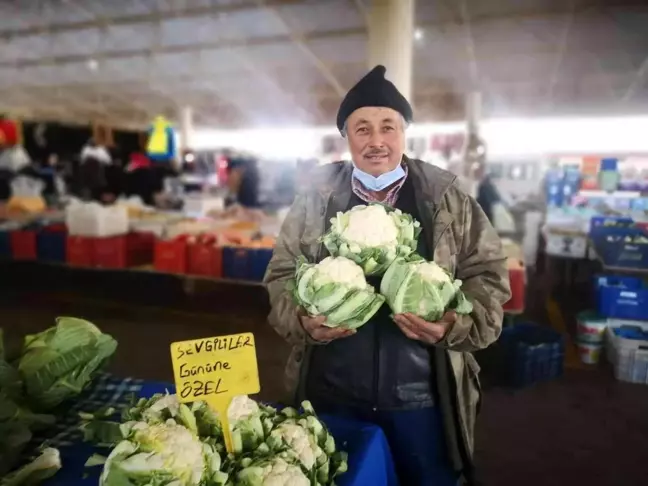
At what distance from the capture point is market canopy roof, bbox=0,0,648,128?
20.7 feet

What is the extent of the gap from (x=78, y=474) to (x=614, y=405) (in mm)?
3925

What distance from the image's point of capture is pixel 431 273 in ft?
4.58

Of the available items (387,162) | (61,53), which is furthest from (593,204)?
(61,53)

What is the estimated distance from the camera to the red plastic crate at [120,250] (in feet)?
20.0

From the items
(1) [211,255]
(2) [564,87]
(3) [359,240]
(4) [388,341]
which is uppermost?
(2) [564,87]

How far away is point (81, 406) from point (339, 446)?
0.95m

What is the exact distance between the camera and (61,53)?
9.00 metres

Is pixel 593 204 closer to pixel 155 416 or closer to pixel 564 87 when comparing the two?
pixel 564 87

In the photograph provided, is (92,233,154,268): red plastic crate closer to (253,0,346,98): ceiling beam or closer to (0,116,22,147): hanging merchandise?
(253,0,346,98): ceiling beam

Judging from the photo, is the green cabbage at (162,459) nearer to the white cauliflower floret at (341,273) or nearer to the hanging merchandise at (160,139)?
the white cauliflower floret at (341,273)

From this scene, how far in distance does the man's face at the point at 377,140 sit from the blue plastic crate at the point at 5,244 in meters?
6.72

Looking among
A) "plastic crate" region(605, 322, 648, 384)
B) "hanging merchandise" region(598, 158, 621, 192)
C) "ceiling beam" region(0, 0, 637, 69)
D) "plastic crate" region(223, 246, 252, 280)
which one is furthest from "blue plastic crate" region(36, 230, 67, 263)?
"hanging merchandise" region(598, 158, 621, 192)

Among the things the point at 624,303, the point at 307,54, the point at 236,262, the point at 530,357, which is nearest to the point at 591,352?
the point at 624,303

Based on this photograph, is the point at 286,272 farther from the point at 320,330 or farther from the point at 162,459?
the point at 162,459
